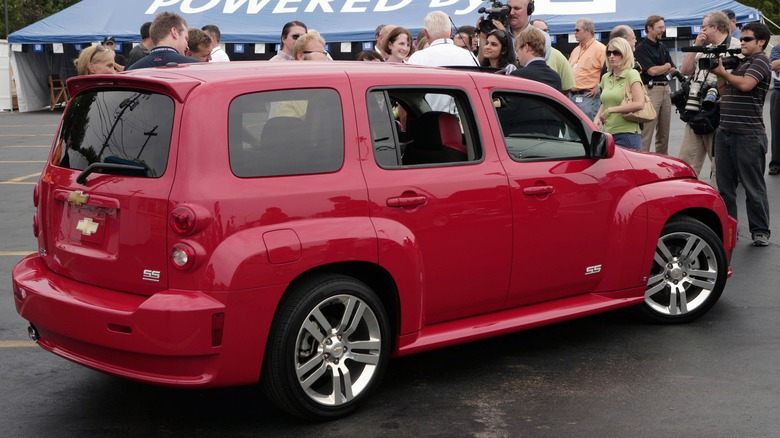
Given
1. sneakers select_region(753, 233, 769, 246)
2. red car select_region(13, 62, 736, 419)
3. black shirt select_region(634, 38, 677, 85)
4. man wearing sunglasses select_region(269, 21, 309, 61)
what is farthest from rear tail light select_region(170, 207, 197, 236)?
black shirt select_region(634, 38, 677, 85)

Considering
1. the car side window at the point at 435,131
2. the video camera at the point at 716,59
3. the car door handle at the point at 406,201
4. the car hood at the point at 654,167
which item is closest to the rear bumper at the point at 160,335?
the car door handle at the point at 406,201

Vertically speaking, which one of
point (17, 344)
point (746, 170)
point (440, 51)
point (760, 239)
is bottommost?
point (760, 239)

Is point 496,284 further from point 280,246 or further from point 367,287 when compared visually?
point 280,246

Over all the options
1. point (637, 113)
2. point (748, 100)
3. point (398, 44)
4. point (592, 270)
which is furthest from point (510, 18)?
point (592, 270)

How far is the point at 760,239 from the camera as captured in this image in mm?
8906

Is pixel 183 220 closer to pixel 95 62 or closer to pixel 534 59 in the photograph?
pixel 534 59

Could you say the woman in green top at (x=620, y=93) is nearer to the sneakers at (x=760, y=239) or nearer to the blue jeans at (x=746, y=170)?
the blue jeans at (x=746, y=170)

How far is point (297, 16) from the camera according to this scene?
91.8 feet

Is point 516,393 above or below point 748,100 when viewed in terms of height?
below

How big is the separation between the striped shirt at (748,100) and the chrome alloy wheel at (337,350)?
16.5 feet

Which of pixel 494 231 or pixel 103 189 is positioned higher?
pixel 103 189

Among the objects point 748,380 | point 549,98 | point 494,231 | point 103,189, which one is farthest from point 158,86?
point 748,380

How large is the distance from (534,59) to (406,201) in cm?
401

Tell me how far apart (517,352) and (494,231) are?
93 cm
